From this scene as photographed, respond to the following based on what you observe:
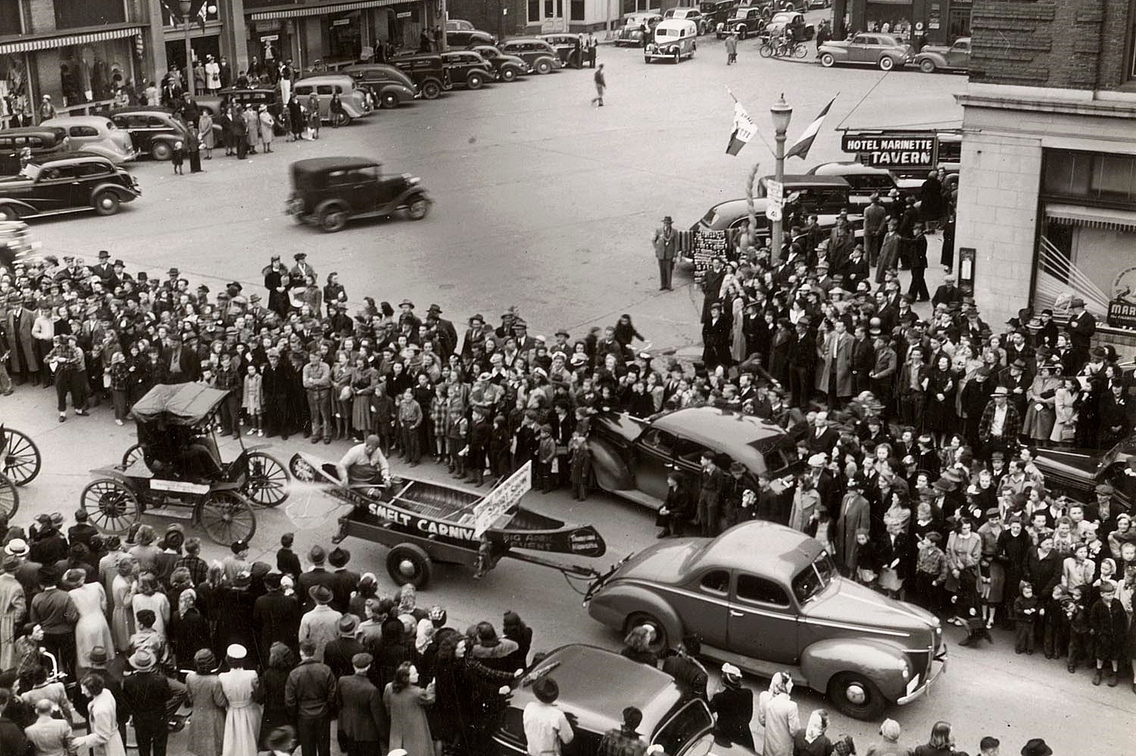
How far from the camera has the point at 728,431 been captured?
643 inches

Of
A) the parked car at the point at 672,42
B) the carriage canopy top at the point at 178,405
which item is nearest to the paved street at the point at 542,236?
the parked car at the point at 672,42

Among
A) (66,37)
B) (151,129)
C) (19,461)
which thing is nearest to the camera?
(19,461)

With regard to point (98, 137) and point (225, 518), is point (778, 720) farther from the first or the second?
point (98, 137)

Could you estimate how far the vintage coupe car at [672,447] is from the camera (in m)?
16.0

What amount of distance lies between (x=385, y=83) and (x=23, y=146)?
16.5 m

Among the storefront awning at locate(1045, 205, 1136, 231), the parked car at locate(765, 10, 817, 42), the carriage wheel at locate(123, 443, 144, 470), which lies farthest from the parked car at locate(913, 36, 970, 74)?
the carriage wheel at locate(123, 443, 144, 470)

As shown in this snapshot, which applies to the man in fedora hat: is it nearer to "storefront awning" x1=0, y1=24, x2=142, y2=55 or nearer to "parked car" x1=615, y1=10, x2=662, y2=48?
"storefront awning" x1=0, y1=24, x2=142, y2=55

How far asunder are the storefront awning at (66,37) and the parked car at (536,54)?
→ 1772cm

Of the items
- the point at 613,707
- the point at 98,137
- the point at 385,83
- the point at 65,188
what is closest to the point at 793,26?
the point at 385,83

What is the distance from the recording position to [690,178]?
122ft

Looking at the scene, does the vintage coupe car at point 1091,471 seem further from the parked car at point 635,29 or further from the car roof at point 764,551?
the parked car at point 635,29

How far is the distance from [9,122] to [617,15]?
137 ft

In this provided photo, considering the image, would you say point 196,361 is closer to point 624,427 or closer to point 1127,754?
point 624,427

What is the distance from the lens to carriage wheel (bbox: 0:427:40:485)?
17859 mm
